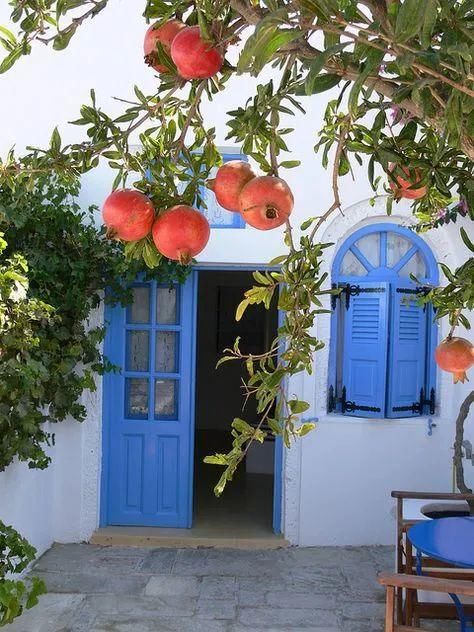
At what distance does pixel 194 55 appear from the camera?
1142 mm

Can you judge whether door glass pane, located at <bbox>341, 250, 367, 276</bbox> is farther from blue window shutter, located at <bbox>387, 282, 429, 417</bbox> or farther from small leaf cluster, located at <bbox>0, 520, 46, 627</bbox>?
small leaf cluster, located at <bbox>0, 520, 46, 627</bbox>

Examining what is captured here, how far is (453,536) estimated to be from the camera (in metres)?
3.42

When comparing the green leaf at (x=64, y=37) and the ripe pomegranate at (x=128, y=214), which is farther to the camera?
the green leaf at (x=64, y=37)

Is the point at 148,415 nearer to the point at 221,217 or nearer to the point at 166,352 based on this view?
the point at 166,352

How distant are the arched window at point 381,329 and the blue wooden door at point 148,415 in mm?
1231

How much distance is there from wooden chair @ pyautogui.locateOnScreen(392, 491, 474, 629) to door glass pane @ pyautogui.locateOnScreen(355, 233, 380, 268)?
6.82 feet

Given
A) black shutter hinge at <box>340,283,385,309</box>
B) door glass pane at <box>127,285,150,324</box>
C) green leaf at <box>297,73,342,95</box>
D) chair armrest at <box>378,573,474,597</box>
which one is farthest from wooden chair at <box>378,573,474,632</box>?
door glass pane at <box>127,285,150,324</box>

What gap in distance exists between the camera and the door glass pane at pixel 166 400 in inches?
220

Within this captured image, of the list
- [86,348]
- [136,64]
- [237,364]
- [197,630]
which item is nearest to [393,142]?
[197,630]

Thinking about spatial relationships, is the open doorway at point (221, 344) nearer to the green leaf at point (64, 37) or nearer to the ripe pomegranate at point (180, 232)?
the green leaf at point (64, 37)

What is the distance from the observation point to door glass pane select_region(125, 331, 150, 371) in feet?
18.3

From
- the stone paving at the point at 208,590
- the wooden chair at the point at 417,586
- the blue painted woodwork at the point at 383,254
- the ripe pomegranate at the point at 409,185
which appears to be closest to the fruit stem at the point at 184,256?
the ripe pomegranate at the point at 409,185

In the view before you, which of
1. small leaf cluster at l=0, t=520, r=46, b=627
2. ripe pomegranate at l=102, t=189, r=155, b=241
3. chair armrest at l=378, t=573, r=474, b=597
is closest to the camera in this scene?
ripe pomegranate at l=102, t=189, r=155, b=241

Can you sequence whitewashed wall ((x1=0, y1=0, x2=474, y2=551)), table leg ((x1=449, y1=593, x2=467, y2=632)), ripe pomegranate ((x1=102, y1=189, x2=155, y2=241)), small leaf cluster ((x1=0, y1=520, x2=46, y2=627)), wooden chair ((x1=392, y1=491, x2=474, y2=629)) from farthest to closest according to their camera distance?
1. whitewashed wall ((x1=0, y1=0, x2=474, y2=551))
2. wooden chair ((x1=392, y1=491, x2=474, y2=629))
3. small leaf cluster ((x1=0, y1=520, x2=46, y2=627))
4. table leg ((x1=449, y1=593, x2=467, y2=632))
5. ripe pomegranate ((x1=102, y1=189, x2=155, y2=241))
